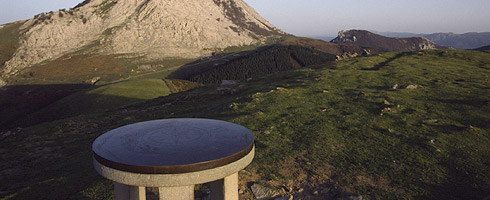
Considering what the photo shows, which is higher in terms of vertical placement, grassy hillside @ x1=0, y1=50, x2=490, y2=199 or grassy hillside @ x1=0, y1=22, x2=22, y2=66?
grassy hillside @ x1=0, y1=22, x2=22, y2=66

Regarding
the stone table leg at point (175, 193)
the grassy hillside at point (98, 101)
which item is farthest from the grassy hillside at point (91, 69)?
A: the stone table leg at point (175, 193)

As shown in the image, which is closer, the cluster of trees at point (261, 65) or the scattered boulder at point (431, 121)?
the scattered boulder at point (431, 121)

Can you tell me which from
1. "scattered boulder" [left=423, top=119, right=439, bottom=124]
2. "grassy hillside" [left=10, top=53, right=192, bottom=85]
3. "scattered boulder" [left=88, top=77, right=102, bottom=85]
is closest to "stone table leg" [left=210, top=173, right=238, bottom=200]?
"scattered boulder" [left=423, top=119, right=439, bottom=124]

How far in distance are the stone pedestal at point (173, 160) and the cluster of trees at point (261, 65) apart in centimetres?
11802

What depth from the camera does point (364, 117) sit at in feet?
67.8

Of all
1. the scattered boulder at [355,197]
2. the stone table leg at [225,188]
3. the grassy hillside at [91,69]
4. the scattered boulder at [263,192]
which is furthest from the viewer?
the grassy hillside at [91,69]

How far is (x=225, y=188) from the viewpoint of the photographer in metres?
9.92

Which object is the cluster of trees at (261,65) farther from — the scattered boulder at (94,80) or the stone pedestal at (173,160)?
the stone pedestal at (173,160)

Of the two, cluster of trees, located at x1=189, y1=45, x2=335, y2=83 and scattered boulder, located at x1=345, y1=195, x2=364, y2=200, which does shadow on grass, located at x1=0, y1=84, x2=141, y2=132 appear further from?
cluster of trees, located at x1=189, y1=45, x2=335, y2=83

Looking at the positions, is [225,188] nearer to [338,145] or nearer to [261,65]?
[338,145]

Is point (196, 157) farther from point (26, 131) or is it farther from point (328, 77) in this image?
point (328, 77)

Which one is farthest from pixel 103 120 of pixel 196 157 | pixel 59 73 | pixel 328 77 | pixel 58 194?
pixel 59 73

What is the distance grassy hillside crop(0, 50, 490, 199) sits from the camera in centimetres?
1203

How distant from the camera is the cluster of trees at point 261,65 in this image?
132375 millimetres
